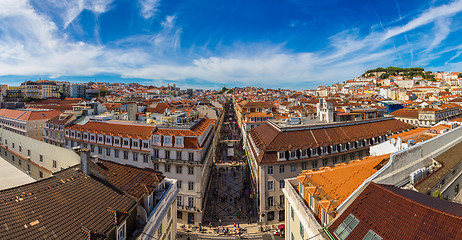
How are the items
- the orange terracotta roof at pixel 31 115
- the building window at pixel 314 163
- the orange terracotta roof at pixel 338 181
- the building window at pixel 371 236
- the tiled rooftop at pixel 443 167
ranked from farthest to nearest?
the orange terracotta roof at pixel 31 115 < the building window at pixel 314 163 < the tiled rooftop at pixel 443 167 < the orange terracotta roof at pixel 338 181 < the building window at pixel 371 236

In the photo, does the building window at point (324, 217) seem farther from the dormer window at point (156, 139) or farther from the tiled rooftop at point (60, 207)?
the dormer window at point (156, 139)

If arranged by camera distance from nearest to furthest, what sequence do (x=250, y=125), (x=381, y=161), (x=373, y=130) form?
1. (x=381, y=161)
2. (x=373, y=130)
3. (x=250, y=125)

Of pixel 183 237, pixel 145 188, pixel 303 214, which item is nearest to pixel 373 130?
pixel 303 214

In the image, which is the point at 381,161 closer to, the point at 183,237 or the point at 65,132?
the point at 183,237

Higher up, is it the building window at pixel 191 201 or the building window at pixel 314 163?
the building window at pixel 314 163

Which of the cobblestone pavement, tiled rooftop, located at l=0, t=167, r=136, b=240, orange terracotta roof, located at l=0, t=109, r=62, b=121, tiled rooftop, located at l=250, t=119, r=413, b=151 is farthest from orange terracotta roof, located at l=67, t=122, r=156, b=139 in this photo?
orange terracotta roof, located at l=0, t=109, r=62, b=121

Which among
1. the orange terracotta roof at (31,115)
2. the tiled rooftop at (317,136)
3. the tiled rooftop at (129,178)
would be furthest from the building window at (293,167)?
the orange terracotta roof at (31,115)
